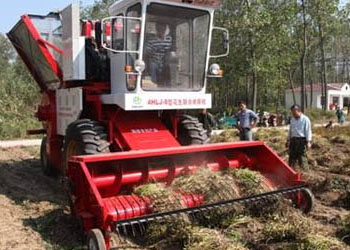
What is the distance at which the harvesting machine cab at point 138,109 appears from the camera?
600cm

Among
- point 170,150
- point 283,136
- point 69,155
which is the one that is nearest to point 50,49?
point 69,155

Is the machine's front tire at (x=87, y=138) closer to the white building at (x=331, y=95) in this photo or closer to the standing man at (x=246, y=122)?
the standing man at (x=246, y=122)

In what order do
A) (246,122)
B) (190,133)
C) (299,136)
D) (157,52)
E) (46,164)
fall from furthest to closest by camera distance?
(246,122) → (46,164) → (299,136) → (190,133) → (157,52)

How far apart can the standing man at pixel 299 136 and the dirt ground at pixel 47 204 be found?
32 cm

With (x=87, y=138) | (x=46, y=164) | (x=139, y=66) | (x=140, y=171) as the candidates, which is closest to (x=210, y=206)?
(x=140, y=171)

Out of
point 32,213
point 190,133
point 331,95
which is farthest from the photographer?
point 331,95

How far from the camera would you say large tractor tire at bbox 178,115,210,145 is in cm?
803

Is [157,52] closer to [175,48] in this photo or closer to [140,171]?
[175,48]

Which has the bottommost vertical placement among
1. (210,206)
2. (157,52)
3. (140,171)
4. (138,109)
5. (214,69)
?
(210,206)

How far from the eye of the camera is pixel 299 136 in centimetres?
955

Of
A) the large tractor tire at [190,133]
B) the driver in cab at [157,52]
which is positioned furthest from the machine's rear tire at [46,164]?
the driver in cab at [157,52]

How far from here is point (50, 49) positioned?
9.20 meters

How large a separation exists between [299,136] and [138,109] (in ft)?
12.6

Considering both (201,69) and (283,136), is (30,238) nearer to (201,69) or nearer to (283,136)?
(201,69)
